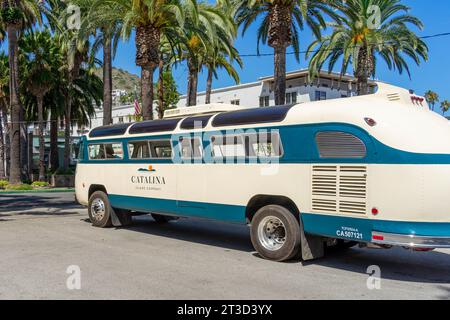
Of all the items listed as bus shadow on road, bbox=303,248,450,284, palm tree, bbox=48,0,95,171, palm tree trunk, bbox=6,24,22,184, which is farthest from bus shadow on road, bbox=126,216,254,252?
palm tree trunk, bbox=6,24,22,184

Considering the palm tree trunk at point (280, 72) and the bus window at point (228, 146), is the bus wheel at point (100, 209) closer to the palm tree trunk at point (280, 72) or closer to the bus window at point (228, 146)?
the bus window at point (228, 146)

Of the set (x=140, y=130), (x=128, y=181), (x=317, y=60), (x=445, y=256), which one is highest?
(x=317, y=60)

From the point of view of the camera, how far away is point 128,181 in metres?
11.5

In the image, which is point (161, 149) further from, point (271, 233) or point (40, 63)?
point (40, 63)

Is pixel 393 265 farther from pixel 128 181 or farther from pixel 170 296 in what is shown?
pixel 128 181

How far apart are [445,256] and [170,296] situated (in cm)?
580

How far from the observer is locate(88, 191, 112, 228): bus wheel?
12.1m

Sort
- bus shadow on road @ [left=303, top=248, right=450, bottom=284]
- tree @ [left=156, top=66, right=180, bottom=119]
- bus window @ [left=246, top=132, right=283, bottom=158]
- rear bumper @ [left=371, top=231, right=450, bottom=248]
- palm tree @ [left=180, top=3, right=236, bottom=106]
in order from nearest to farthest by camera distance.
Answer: rear bumper @ [left=371, top=231, right=450, bottom=248] < bus shadow on road @ [left=303, top=248, right=450, bottom=284] < bus window @ [left=246, top=132, right=283, bottom=158] < palm tree @ [left=180, top=3, right=236, bottom=106] < tree @ [left=156, top=66, right=180, bottom=119]

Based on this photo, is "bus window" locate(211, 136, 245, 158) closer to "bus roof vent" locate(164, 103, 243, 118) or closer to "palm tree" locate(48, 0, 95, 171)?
"bus roof vent" locate(164, 103, 243, 118)

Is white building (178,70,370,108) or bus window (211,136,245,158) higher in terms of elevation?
white building (178,70,370,108)

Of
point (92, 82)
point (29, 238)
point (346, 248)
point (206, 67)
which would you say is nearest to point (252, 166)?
point (346, 248)

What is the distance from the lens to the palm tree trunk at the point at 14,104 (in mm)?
29062

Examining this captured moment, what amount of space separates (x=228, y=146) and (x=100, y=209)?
4943 mm

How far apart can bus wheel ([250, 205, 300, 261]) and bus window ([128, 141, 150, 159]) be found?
3672 millimetres
